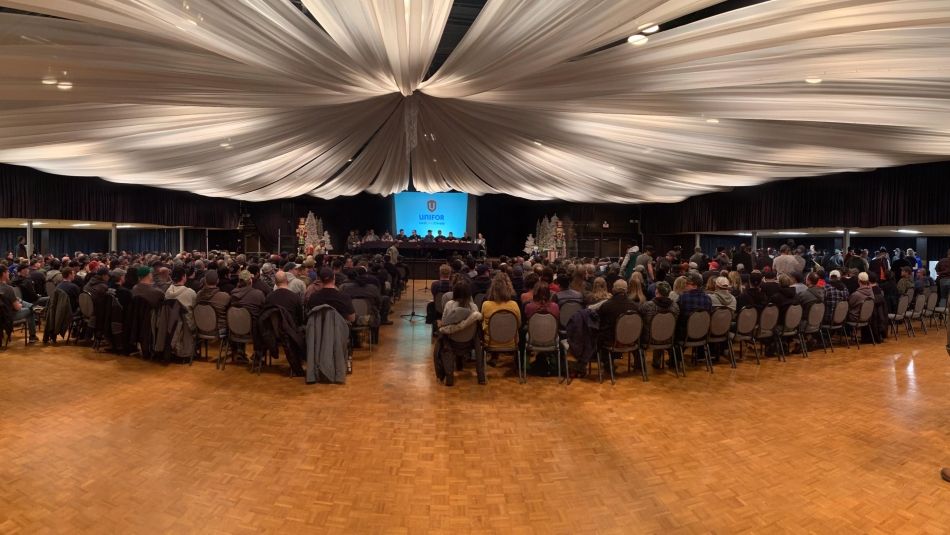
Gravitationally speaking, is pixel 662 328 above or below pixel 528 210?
below

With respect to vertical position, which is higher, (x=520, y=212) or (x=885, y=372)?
(x=520, y=212)

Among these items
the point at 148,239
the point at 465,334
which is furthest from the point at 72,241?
the point at 465,334

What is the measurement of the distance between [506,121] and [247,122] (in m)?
4.02

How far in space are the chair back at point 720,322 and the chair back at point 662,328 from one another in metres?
0.65

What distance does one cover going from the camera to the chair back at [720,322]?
239 inches

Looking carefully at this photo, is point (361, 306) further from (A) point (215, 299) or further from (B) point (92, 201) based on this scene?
(B) point (92, 201)

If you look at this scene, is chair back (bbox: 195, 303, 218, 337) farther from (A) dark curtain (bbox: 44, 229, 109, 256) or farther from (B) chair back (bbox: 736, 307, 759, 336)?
(A) dark curtain (bbox: 44, 229, 109, 256)

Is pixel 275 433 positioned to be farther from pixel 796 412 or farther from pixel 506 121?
pixel 506 121

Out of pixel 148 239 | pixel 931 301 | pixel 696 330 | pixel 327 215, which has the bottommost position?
pixel 696 330

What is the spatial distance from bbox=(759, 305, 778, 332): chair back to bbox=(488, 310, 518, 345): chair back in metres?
3.49

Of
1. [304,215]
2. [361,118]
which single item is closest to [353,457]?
[361,118]

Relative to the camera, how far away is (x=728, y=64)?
4641 mm

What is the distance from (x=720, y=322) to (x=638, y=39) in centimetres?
370

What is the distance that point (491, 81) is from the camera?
18.6 feet
